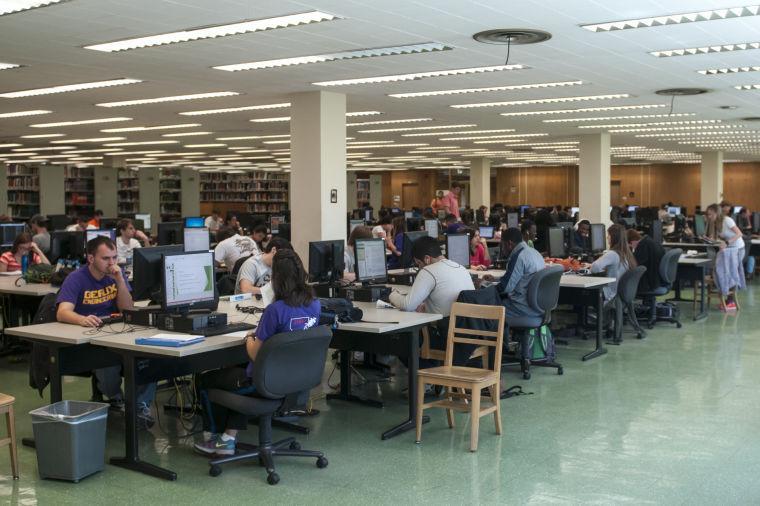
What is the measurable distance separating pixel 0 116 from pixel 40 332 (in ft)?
31.6

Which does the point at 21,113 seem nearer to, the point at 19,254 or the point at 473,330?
the point at 19,254

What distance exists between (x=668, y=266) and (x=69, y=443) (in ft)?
23.9

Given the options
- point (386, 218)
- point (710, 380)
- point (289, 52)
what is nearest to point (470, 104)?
point (386, 218)

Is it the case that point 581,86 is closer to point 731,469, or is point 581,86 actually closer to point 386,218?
point 386,218

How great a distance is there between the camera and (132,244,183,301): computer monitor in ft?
17.5

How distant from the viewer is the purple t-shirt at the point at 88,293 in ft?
17.8

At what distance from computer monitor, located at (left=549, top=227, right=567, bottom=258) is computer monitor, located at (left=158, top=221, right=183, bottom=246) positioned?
4.83 metres

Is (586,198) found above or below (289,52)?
below

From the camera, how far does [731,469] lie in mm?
4727

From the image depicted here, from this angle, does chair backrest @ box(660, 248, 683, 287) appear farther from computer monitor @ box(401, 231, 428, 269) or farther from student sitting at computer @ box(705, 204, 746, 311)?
computer monitor @ box(401, 231, 428, 269)

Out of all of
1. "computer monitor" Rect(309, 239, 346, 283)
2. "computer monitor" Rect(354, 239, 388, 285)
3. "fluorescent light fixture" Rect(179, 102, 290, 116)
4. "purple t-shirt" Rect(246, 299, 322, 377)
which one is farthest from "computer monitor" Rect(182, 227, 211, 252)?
"purple t-shirt" Rect(246, 299, 322, 377)

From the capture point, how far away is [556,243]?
10570mm

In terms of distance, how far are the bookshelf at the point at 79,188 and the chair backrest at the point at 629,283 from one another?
61.6 feet

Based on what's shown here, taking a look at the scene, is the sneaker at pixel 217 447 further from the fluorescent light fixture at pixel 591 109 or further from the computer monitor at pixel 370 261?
the fluorescent light fixture at pixel 591 109
